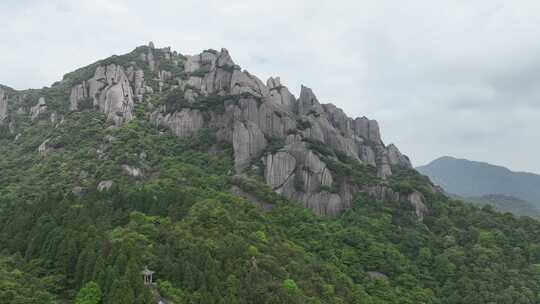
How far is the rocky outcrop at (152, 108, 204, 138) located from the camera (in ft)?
308

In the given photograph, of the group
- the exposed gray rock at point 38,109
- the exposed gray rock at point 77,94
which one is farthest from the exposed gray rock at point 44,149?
the exposed gray rock at point 38,109

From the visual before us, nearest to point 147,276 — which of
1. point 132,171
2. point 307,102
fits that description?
point 132,171

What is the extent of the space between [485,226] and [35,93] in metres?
105

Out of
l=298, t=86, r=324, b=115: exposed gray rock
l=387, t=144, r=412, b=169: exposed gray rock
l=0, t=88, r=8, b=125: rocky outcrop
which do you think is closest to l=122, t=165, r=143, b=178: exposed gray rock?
l=298, t=86, r=324, b=115: exposed gray rock

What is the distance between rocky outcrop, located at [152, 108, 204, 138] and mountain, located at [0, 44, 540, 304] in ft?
0.80

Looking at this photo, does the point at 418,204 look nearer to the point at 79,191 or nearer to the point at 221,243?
the point at 221,243

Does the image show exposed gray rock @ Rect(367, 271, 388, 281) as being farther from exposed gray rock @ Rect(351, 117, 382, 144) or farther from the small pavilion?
exposed gray rock @ Rect(351, 117, 382, 144)

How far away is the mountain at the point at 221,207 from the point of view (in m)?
43.6

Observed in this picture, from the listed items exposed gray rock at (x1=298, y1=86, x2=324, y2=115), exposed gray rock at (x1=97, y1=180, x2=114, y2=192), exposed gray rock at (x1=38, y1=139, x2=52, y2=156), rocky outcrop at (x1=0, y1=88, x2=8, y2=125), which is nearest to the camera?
exposed gray rock at (x1=97, y1=180, x2=114, y2=192)

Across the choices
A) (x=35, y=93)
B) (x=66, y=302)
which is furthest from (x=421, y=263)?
(x=35, y=93)

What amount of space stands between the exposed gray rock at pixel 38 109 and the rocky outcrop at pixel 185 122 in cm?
3021

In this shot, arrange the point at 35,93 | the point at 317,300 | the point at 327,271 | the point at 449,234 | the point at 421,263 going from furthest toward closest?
the point at 35,93
the point at 449,234
the point at 421,263
the point at 327,271
the point at 317,300

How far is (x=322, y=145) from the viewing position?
89.2m

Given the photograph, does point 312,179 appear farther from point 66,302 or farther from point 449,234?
point 66,302
